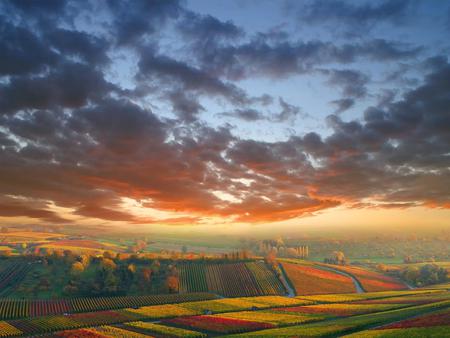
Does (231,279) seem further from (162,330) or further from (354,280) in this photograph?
(162,330)

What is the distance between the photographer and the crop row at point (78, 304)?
96438 mm

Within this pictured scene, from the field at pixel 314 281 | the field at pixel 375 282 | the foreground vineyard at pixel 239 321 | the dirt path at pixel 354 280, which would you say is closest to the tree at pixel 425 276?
the field at pixel 375 282

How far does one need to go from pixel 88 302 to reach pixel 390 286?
444 feet

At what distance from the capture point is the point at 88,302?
113 metres

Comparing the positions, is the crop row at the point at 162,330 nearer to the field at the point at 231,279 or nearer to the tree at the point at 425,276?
the field at the point at 231,279

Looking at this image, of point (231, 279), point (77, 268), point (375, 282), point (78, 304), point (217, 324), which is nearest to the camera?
point (217, 324)

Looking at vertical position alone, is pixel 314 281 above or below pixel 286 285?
above

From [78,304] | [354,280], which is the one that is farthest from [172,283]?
[354,280]

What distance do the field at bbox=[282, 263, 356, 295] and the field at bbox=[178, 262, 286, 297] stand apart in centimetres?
858

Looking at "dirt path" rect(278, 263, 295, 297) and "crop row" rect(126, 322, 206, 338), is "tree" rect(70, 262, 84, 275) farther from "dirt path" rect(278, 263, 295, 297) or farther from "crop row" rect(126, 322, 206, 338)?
"dirt path" rect(278, 263, 295, 297)

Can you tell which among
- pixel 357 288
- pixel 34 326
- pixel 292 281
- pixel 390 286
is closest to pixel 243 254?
pixel 292 281

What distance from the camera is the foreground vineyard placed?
66.2m

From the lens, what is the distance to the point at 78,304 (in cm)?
10975

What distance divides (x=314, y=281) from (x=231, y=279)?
38248 mm
